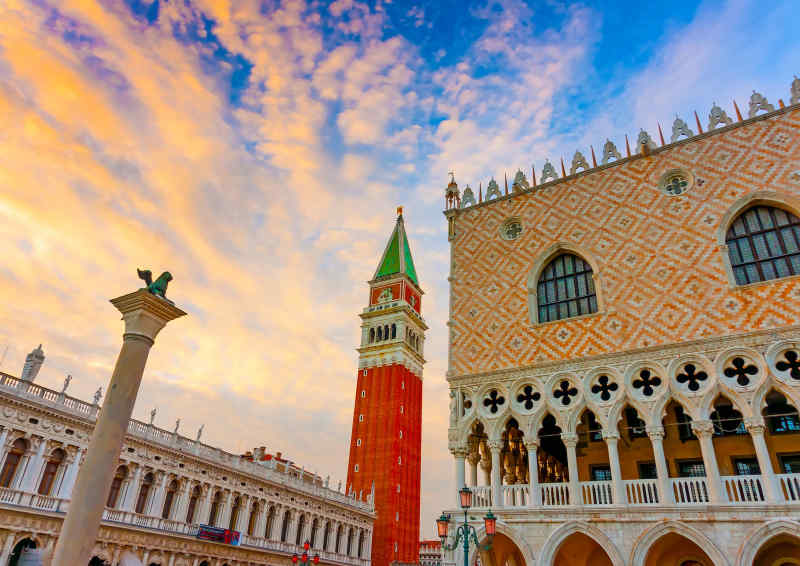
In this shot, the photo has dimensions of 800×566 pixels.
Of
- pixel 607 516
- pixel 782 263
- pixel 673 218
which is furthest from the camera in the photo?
pixel 673 218

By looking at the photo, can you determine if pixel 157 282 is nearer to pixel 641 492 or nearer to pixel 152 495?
pixel 641 492

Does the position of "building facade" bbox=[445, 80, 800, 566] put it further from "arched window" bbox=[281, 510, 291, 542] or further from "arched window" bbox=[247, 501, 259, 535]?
"arched window" bbox=[281, 510, 291, 542]

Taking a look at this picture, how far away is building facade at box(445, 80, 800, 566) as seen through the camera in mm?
12523

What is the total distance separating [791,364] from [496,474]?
25.3 feet

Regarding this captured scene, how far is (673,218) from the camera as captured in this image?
1562 cm

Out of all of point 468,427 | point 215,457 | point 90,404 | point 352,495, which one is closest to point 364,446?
point 352,495

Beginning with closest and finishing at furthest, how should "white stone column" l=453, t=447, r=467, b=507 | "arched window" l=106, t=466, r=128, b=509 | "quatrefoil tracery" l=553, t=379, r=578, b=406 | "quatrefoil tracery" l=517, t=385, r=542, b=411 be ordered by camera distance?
"quatrefoil tracery" l=553, t=379, r=578, b=406
"quatrefoil tracery" l=517, t=385, r=542, b=411
"white stone column" l=453, t=447, r=467, b=507
"arched window" l=106, t=466, r=128, b=509

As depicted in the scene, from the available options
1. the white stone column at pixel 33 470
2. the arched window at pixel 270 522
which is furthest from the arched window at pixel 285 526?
the white stone column at pixel 33 470

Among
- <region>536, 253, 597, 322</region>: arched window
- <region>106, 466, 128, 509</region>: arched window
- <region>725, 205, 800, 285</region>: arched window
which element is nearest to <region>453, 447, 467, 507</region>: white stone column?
<region>536, 253, 597, 322</region>: arched window

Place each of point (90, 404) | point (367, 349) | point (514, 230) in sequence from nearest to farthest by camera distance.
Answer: point (514, 230) → point (90, 404) → point (367, 349)

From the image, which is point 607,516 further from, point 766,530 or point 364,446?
point 364,446

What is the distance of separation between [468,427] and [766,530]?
294 inches

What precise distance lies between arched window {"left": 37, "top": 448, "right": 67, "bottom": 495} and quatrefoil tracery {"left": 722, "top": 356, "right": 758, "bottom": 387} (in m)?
23.9

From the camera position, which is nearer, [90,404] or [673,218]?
[673,218]
